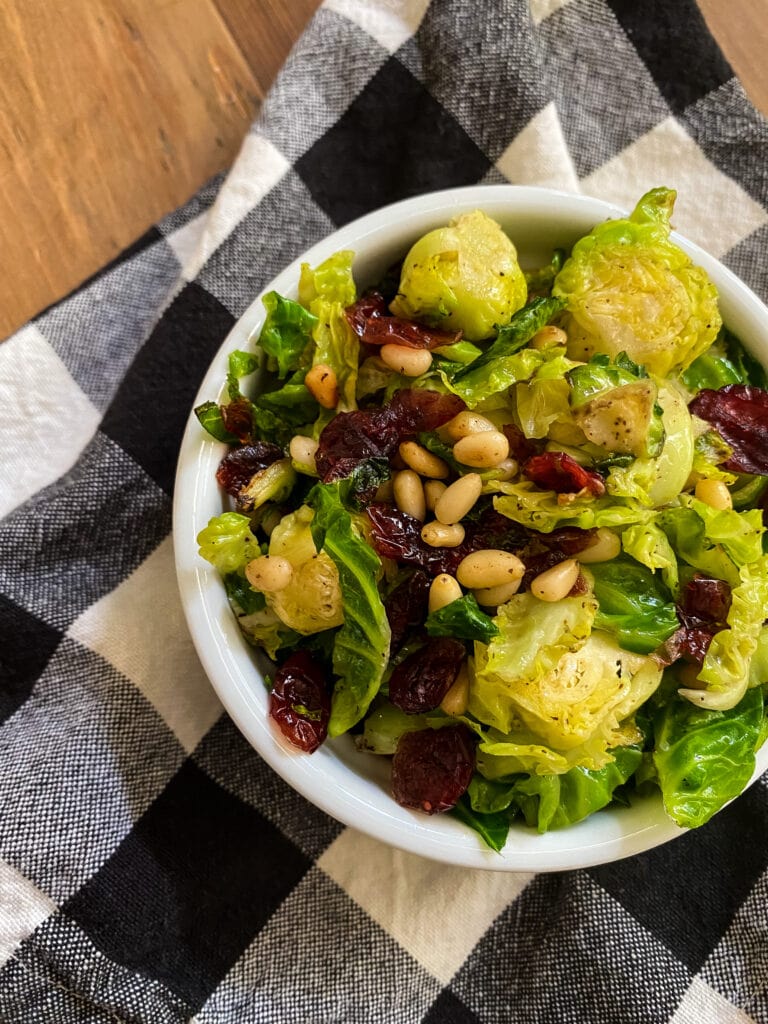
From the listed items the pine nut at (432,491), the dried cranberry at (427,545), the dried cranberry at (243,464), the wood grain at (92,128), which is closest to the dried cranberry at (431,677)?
the dried cranberry at (427,545)

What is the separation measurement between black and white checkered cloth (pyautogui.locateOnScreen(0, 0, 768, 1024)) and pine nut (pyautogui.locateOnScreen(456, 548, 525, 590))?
0.78 m

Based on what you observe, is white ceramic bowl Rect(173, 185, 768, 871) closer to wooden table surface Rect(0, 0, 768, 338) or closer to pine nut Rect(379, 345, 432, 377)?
pine nut Rect(379, 345, 432, 377)

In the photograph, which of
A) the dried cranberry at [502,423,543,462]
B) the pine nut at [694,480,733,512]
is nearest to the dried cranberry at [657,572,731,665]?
the pine nut at [694,480,733,512]

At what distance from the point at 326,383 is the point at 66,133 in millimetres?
1073

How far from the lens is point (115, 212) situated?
2092mm

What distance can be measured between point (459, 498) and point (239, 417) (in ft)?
1.43

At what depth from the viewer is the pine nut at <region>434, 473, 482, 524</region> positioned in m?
1.42

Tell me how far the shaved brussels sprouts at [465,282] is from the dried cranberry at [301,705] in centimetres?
66

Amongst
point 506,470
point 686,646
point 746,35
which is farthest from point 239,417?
point 746,35

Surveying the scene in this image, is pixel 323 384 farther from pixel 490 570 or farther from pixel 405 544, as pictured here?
pixel 490 570

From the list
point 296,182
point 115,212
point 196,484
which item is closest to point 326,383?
point 196,484

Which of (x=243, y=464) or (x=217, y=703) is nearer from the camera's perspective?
(x=243, y=464)

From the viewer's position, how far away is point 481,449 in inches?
55.5

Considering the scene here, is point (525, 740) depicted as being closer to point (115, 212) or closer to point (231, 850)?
point (231, 850)
